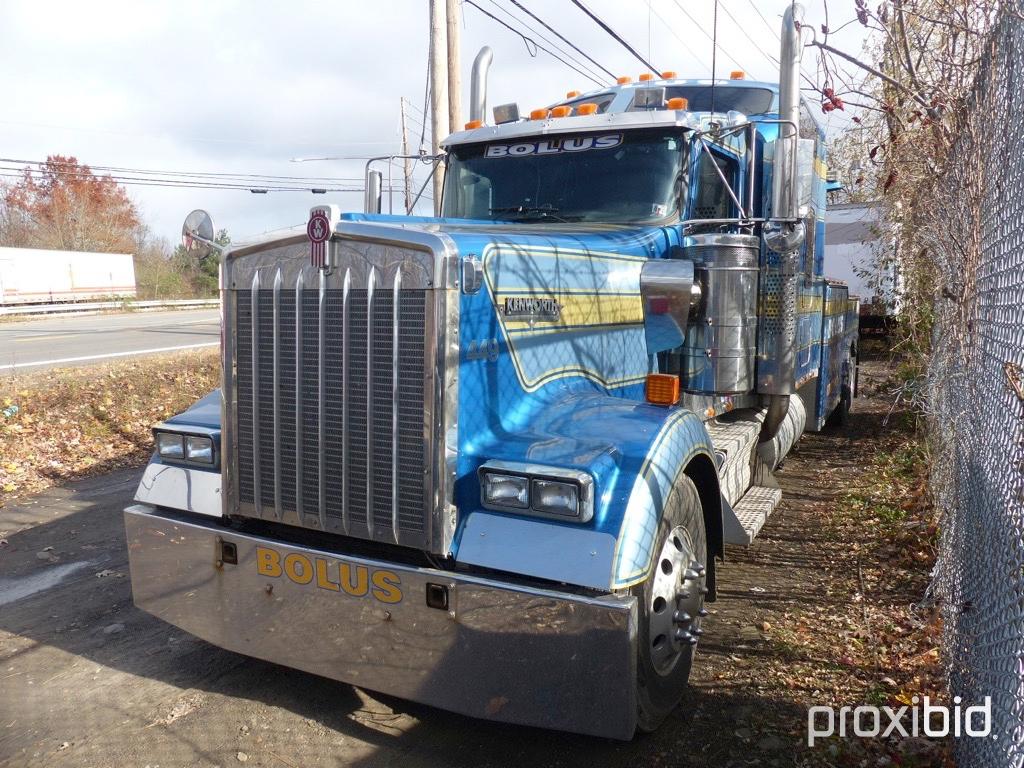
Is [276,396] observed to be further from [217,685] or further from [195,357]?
[195,357]

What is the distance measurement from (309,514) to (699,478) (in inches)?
70.6

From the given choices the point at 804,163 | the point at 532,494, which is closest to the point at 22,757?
the point at 532,494

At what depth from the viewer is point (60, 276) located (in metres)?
31.8

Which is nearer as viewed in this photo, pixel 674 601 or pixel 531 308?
pixel 674 601

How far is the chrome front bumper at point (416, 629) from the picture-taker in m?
2.89

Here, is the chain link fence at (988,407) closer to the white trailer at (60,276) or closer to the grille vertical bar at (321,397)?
the grille vertical bar at (321,397)

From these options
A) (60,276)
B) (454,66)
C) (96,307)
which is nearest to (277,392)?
(454,66)

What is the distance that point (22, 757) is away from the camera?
3.30 m

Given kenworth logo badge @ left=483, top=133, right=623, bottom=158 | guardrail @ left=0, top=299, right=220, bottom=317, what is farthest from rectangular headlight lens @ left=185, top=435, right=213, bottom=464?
guardrail @ left=0, top=299, right=220, bottom=317

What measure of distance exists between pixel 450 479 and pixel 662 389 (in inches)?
63.4

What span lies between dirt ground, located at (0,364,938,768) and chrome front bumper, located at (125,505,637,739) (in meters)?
0.34

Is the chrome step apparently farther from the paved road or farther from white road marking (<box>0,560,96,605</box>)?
the paved road

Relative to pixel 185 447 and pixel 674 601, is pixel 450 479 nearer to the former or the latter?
pixel 674 601

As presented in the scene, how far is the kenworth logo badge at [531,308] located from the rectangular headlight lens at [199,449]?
1471 mm
